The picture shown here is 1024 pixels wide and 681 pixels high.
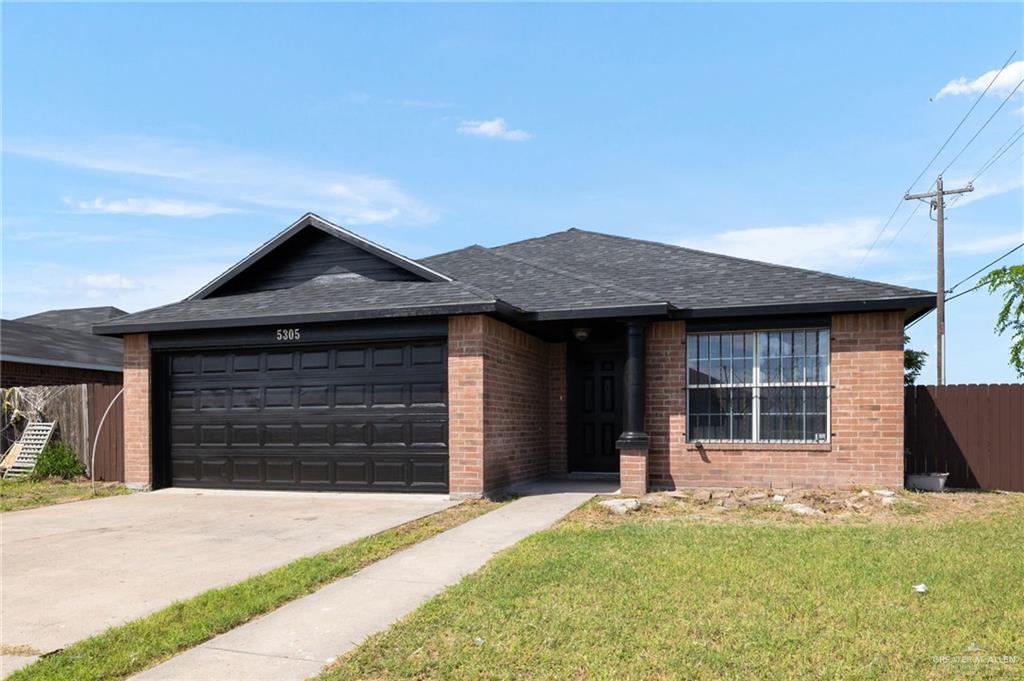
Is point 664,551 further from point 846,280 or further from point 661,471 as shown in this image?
point 846,280

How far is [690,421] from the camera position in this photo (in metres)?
12.1

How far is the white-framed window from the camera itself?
11602 mm

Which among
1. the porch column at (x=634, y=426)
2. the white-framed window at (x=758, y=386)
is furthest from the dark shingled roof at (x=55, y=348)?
the white-framed window at (x=758, y=386)

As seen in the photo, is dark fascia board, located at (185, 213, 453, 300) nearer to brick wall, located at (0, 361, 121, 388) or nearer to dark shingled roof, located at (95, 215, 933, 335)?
dark shingled roof, located at (95, 215, 933, 335)

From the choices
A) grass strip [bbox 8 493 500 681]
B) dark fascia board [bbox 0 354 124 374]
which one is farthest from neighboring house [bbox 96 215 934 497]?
dark fascia board [bbox 0 354 124 374]

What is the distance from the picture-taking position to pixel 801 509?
9.56 meters

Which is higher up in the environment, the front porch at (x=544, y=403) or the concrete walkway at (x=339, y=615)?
A: the front porch at (x=544, y=403)

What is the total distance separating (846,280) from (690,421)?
322cm

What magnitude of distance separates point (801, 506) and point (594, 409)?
483 cm

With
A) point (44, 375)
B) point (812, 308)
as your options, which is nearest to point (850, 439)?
point (812, 308)

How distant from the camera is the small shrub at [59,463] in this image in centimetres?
1470

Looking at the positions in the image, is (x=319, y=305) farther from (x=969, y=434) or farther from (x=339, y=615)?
(x=969, y=434)

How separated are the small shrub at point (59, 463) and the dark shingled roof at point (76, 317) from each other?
15.7 m

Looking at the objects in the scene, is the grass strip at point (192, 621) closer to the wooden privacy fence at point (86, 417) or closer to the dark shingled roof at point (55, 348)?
the wooden privacy fence at point (86, 417)
